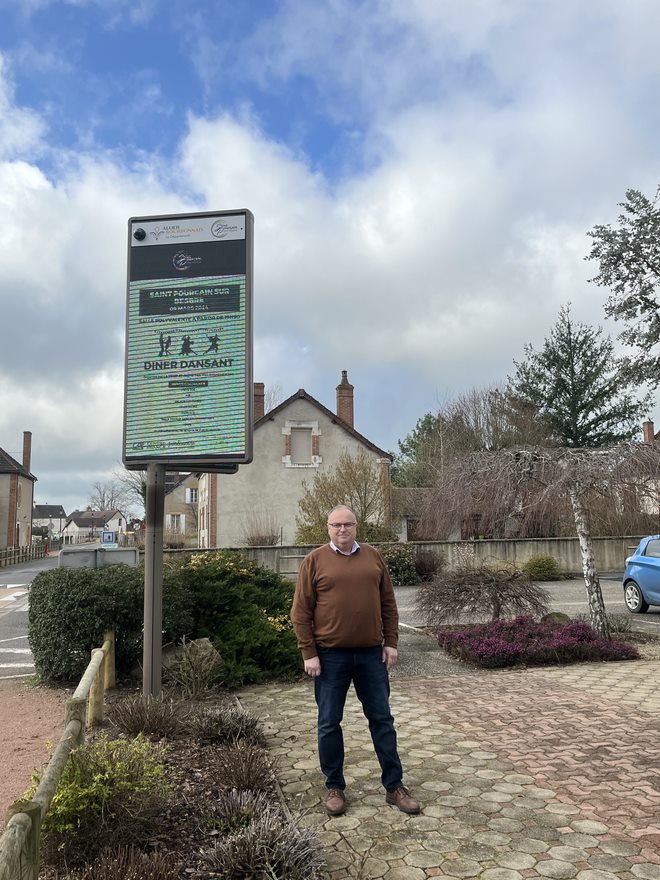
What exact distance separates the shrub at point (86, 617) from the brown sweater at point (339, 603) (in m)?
3.89

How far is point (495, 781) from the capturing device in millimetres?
4637

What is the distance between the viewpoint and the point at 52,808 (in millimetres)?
3414

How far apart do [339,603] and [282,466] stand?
2936 cm

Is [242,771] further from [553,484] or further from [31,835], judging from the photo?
[553,484]

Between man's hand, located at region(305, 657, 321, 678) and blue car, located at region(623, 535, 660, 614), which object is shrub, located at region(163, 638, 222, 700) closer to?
man's hand, located at region(305, 657, 321, 678)

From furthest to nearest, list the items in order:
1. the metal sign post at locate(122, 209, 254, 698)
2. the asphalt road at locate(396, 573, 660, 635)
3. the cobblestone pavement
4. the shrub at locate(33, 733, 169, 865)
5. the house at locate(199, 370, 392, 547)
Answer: the house at locate(199, 370, 392, 547)
the asphalt road at locate(396, 573, 660, 635)
the metal sign post at locate(122, 209, 254, 698)
the cobblestone pavement
the shrub at locate(33, 733, 169, 865)

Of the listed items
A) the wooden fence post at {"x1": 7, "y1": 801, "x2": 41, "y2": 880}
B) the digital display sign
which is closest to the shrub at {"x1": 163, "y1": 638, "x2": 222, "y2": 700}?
the digital display sign

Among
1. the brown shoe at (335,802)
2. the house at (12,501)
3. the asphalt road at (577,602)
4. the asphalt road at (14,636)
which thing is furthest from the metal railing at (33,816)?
the house at (12,501)

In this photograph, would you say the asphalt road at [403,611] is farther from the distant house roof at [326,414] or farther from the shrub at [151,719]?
the distant house roof at [326,414]

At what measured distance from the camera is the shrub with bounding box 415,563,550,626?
10.1 m

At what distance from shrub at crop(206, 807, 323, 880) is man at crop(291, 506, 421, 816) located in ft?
2.90

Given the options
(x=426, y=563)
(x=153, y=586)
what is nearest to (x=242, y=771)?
(x=153, y=586)

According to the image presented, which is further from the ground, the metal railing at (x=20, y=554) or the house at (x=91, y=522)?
the house at (x=91, y=522)

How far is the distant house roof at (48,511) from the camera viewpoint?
5335 inches
